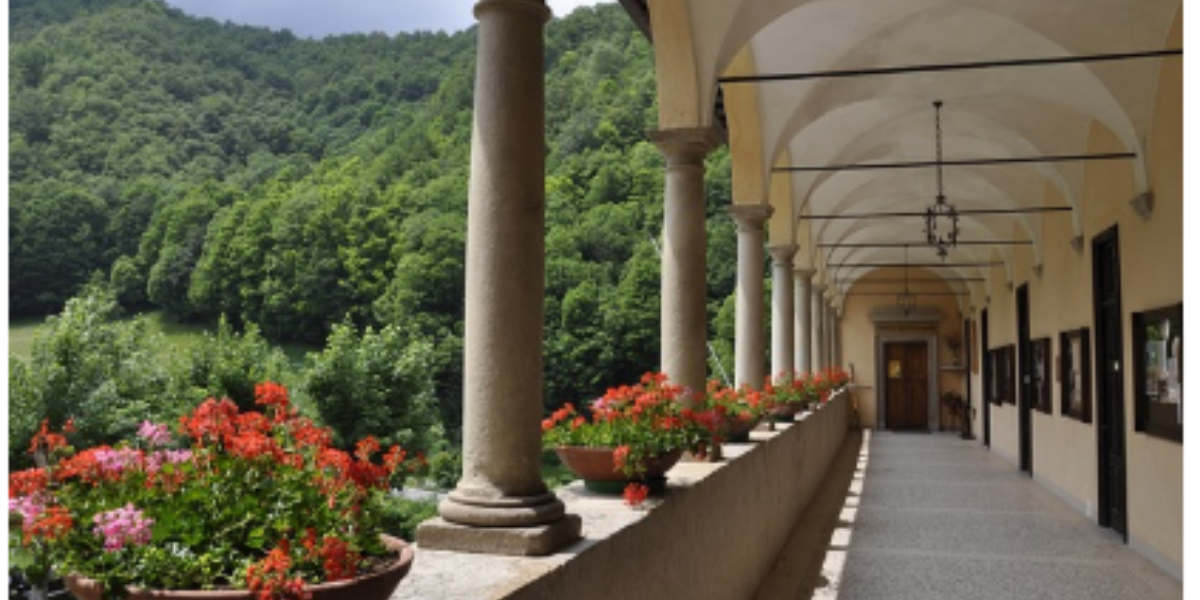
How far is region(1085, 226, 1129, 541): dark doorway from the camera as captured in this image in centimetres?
909

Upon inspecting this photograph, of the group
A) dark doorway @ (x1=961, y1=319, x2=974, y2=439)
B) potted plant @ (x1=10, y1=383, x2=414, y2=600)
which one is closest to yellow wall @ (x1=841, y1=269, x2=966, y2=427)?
dark doorway @ (x1=961, y1=319, x2=974, y2=439)

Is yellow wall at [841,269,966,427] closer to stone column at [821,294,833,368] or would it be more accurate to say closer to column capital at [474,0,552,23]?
stone column at [821,294,833,368]

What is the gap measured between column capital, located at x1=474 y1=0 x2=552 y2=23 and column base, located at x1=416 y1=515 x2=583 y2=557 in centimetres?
182

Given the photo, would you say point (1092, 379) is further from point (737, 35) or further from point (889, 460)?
point (889, 460)

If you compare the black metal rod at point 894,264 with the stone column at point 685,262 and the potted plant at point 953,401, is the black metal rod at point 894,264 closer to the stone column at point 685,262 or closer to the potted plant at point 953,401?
the potted plant at point 953,401

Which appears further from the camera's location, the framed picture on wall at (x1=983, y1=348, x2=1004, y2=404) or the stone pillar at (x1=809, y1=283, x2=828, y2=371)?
the stone pillar at (x1=809, y1=283, x2=828, y2=371)

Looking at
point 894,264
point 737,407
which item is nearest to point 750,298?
point 737,407

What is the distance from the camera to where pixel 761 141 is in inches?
405

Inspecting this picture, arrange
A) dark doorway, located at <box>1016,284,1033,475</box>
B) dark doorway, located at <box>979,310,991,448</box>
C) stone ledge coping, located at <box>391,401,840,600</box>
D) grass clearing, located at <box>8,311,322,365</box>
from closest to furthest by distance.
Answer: stone ledge coping, located at <box>391,401,840,600</box>, dark doorway, located at <box>1016,284,1033,475</box>, dark doorway, located at <box>979,310,991,448</box>, grass clearing, located at <box>8,311,322,365</box>

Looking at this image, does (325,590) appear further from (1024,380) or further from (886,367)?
(886,367)

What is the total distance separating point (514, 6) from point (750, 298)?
6.81 meters

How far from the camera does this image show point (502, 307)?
342 cm
